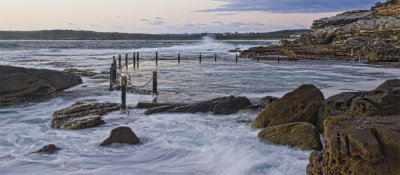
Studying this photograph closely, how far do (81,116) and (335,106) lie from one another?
6.34 metres

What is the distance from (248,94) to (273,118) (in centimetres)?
577

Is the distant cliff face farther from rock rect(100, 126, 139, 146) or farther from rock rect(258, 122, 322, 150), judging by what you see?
rock rect(100, 126, 139, 146)

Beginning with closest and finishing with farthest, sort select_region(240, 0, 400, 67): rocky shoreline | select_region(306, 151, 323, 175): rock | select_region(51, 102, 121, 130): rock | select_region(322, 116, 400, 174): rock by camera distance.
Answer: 1. select_region(322, 116, 400, 174): rock
2. select_region(306, 151, 323, 175): rock
3. select_region(51, 102, 121, 130): rock
4. select_region(240, 0, 400, 67): rocky shoreline

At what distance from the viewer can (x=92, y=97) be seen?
12.5 m

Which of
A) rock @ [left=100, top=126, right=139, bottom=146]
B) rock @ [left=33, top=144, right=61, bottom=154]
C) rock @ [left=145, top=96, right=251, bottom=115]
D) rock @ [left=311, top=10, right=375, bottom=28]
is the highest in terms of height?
rock @ [left=311, top=10, right=375, bottom=28]

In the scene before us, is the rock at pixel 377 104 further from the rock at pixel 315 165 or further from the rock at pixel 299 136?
the rock at pixel 315 165

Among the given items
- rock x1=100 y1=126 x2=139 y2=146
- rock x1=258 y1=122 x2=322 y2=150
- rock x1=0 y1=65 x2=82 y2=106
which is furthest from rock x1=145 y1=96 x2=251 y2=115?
rock x1=0 y1=65 x2=82 y2=106

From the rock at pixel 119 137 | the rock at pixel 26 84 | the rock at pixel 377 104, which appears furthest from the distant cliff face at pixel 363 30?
the rock at pixel 119 137

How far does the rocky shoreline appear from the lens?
28.9 metres

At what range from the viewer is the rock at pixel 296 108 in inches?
294

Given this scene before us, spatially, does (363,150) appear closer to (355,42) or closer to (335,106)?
(335,106)

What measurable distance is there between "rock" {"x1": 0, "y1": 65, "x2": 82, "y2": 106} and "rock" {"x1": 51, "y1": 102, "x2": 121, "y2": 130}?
2.90m

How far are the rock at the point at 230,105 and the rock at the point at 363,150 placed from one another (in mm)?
5550

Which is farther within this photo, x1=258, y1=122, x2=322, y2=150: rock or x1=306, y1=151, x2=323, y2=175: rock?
x1=258, y1=122, x2=322, y2=150: rock
